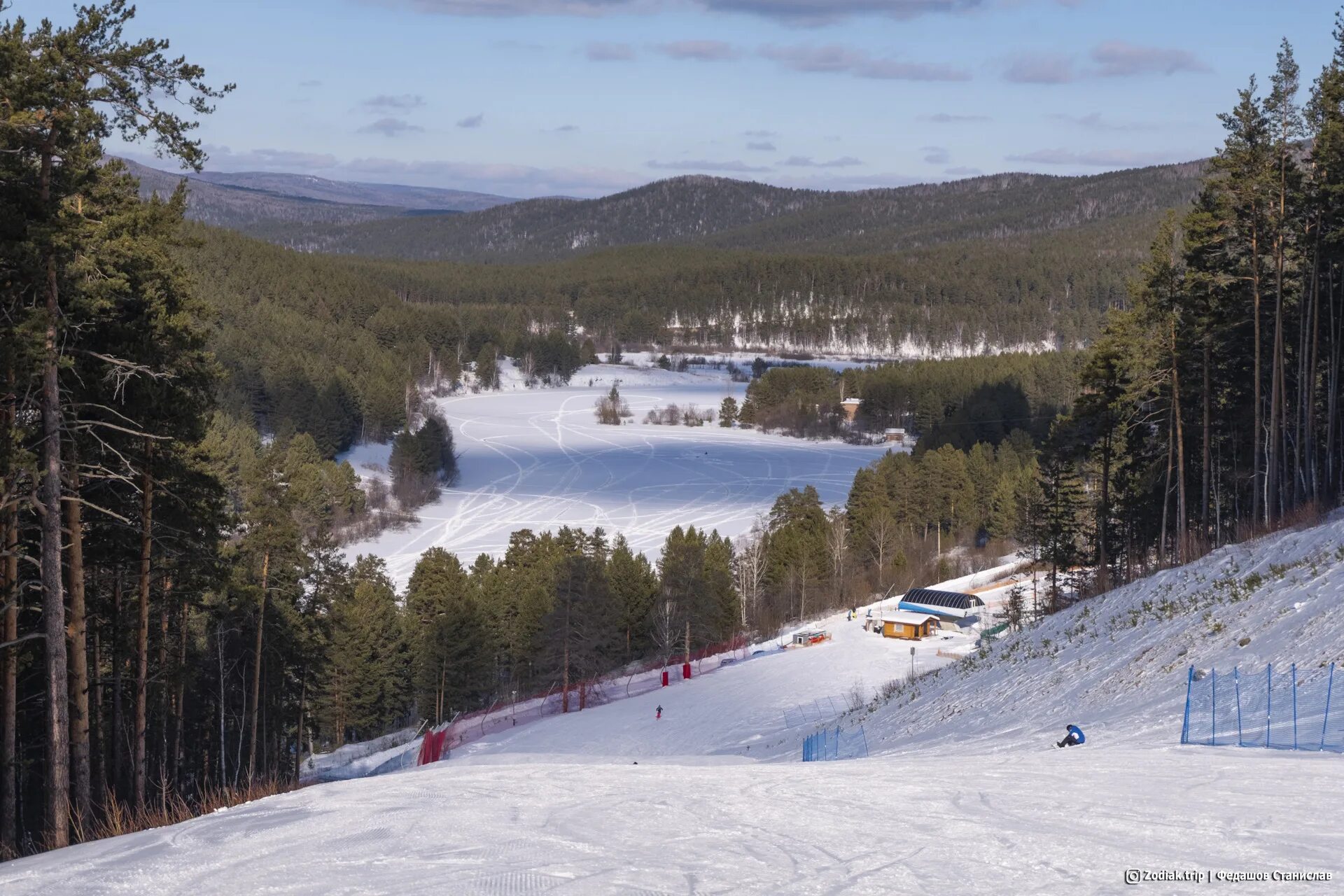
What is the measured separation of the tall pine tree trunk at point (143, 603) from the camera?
51.2 feet

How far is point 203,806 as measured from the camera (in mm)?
10367

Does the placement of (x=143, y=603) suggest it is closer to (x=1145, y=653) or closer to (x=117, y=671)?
(x=117, y=671)

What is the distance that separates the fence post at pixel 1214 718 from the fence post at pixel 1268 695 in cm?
48

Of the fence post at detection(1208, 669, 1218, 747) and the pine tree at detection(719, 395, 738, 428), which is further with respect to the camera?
the pine tree at detection(719, 395, 738, 428)

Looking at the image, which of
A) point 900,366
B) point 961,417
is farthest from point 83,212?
point 900,366

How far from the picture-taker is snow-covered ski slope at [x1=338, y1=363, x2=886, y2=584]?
75.4 meters

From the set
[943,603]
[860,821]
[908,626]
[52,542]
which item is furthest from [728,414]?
[860,821]

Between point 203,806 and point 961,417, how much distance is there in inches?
3734

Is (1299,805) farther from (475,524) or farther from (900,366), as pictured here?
(900,366)

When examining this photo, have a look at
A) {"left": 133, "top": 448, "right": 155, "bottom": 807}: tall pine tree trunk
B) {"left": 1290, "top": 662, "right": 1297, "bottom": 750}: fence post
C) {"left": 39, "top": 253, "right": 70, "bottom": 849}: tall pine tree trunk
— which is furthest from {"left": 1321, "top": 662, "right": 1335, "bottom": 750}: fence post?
{"left": 133, "top": 448, "right": 155, "bottom": 807}: tall pine tree trunk

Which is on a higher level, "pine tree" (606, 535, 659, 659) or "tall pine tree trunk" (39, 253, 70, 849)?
"tall pine tree trunk" (39, 253, 70, 849)

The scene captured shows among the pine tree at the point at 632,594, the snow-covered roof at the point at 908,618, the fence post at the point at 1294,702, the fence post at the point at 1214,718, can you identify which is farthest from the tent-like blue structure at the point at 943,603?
the fence post at the point at 1294,702

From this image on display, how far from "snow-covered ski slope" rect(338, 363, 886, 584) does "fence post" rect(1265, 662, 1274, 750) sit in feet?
179

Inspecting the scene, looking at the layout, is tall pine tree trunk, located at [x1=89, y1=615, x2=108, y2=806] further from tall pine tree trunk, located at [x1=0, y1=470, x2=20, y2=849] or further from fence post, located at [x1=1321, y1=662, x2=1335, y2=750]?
fence post, located at [x1=1321, y1=662, x2=1335, y2=750]
